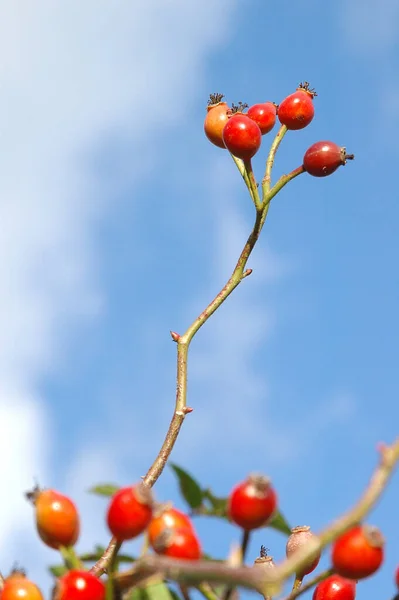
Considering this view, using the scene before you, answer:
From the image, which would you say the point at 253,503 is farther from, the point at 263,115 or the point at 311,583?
the point at 263,115

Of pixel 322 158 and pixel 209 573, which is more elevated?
pixel 322 158

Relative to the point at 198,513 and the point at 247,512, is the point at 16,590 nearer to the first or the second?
the point at 198,513

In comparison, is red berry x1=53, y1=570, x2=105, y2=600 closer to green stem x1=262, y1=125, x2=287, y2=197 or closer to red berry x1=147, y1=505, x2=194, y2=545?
red berry x1=147, y1=505, x2=194, y2=545

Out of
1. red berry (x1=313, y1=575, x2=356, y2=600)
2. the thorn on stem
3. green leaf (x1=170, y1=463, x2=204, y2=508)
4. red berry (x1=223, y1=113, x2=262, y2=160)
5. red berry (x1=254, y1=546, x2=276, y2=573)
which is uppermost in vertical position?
red berry (x1=223, y1=113, x2=262, y2=160)

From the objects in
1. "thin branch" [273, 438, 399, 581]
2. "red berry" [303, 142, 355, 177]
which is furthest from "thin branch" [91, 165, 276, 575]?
"thin branch" [273, 438, 399, 581]

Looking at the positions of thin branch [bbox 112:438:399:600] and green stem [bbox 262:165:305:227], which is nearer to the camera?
thin branch [bbox 112:438:399:600]

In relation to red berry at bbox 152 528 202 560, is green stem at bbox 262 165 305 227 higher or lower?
higher

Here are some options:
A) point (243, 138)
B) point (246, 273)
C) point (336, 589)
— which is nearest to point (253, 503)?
point (336, 589)
